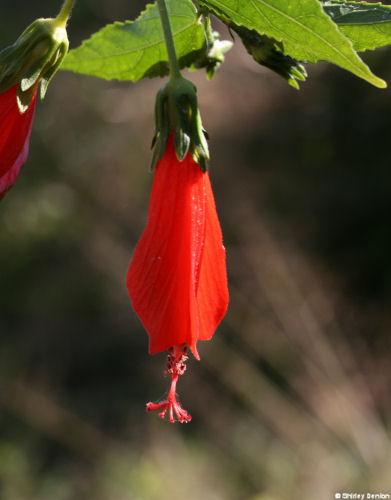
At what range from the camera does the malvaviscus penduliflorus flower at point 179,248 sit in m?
0.67

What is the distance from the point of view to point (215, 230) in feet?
2.32

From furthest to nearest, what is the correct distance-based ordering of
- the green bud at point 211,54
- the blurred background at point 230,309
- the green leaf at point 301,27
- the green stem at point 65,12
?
the blurred background at point 230,309
the green bud at point 211,54
the green stem at point 65,12
the green leaf at point 301,27

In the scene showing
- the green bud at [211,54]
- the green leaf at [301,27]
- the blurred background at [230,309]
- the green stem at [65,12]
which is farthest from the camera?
the blurred background at [230,309]

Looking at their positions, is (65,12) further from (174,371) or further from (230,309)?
(230,309)

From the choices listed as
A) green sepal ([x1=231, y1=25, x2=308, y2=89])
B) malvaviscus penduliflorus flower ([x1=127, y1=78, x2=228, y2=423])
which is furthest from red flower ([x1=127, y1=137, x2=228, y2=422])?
green sepal ([x1=231, y1=25, x2=308, y2=89])

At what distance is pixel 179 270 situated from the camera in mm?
685

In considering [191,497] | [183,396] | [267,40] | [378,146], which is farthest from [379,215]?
[267,40]

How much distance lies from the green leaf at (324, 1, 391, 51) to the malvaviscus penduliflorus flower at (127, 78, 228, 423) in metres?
0.15

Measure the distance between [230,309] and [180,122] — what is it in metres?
3.72

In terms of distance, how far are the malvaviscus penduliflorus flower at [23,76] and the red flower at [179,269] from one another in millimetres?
126

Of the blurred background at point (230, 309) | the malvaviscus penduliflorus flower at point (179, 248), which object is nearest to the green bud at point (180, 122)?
the malvaviscus penduliflorus flower at point (179, 248)

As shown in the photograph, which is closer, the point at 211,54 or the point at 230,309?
the point at 211,54

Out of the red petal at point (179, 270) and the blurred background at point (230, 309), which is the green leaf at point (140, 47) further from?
the blurred background at point (230, 309)

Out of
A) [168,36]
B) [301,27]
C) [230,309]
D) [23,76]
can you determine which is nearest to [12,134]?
[23,76]
